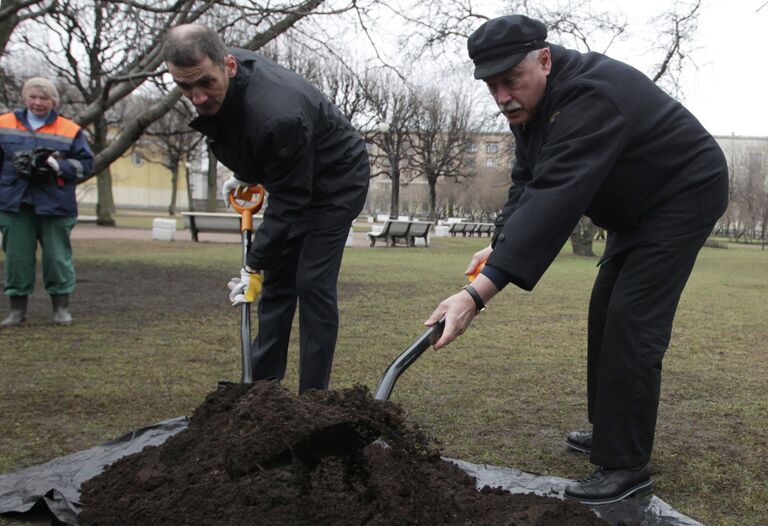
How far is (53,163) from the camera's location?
5.79m

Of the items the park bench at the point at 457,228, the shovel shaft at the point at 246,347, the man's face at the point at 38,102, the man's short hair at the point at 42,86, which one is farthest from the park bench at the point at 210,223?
the park bench at the point at 457,228

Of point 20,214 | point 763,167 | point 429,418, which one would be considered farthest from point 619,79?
point 763,167

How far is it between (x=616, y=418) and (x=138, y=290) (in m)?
7.41

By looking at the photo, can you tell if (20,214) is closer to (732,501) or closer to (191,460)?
(191,460)

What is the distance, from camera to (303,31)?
10.7 m

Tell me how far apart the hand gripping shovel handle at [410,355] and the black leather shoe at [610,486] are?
917mm

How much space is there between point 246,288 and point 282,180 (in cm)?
57

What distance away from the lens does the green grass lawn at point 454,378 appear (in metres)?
3.20

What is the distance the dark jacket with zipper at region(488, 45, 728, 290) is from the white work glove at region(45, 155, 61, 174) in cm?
424

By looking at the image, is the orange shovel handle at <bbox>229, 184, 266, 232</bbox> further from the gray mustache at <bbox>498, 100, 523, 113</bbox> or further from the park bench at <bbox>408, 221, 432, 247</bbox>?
the park bench at <bbox>408, 221, 432, 247</bbox>

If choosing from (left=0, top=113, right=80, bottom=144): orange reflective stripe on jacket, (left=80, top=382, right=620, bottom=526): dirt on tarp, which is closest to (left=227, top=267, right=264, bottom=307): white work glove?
(left=80, top=382, right=620, bottom=526): dirt on tarp

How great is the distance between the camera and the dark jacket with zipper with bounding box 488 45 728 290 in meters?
2.39

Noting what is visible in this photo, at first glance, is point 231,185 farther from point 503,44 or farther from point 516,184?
point 503,44

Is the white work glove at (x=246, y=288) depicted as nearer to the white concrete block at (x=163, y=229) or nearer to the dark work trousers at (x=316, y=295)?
the dark work trousers at (x=316, y=295)
